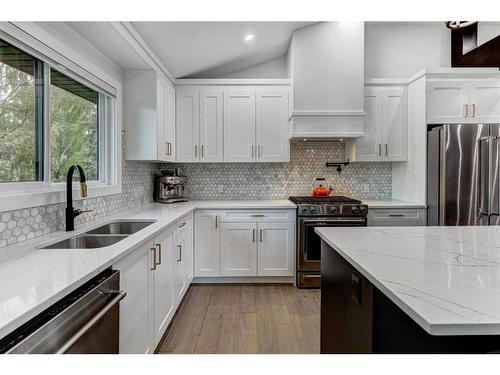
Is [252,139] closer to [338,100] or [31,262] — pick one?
[338,100]

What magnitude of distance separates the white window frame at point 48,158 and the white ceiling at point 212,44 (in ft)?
1.95

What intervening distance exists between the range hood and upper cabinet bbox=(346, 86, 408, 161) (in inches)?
9.6

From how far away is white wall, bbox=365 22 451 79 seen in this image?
4223 mm

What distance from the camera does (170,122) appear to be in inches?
147

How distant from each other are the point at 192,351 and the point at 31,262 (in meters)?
1.33

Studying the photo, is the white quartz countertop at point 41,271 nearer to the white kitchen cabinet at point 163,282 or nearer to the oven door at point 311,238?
the white kitchen cabinet at point 163,282

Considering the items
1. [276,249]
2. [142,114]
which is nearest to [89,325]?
[142,114]

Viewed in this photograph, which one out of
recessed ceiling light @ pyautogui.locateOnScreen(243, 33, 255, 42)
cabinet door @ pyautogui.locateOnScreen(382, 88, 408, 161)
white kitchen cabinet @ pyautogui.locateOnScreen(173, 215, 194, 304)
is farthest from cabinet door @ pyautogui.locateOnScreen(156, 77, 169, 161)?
cabinet door @ pyautogui.locateOnScreen(382, 88, 408, 161)

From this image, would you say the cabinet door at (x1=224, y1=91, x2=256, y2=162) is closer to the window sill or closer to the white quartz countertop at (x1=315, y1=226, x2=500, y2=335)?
the window sill

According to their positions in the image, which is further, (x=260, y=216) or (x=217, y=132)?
(x=217, y=132)

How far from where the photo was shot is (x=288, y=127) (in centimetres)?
399

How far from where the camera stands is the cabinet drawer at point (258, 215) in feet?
12.0

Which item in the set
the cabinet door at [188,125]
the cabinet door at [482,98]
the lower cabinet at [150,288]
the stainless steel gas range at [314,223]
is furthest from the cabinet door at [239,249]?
the cabinet door at [482,98]
